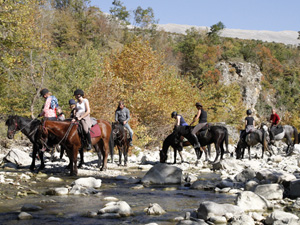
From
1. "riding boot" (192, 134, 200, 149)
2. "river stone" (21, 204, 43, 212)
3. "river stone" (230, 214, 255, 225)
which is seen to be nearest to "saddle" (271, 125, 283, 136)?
"riding boot" (192, 134, 200, 149)

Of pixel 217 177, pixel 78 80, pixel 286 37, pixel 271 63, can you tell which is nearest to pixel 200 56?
pixel 271 63

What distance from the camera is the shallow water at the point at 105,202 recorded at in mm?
6273

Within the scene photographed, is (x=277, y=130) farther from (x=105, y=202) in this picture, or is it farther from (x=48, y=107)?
(x=105, y=202)

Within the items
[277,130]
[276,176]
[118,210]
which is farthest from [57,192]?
[277,130]

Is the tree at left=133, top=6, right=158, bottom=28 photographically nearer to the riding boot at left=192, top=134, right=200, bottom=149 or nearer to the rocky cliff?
the rocky cliff

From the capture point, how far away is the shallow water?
6.27 m

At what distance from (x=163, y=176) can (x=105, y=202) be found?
3.53 meters

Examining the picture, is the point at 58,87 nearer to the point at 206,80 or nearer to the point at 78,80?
the point at 78,80

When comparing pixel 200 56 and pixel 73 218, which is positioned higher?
pixel 200 56

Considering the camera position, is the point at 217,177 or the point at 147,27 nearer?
the point at 217,177

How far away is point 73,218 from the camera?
635 centimetres

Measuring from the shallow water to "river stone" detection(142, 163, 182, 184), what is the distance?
27.3 inches

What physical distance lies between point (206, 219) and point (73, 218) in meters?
2.31

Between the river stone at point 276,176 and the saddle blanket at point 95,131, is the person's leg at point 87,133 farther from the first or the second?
the river stone at point 276,176
